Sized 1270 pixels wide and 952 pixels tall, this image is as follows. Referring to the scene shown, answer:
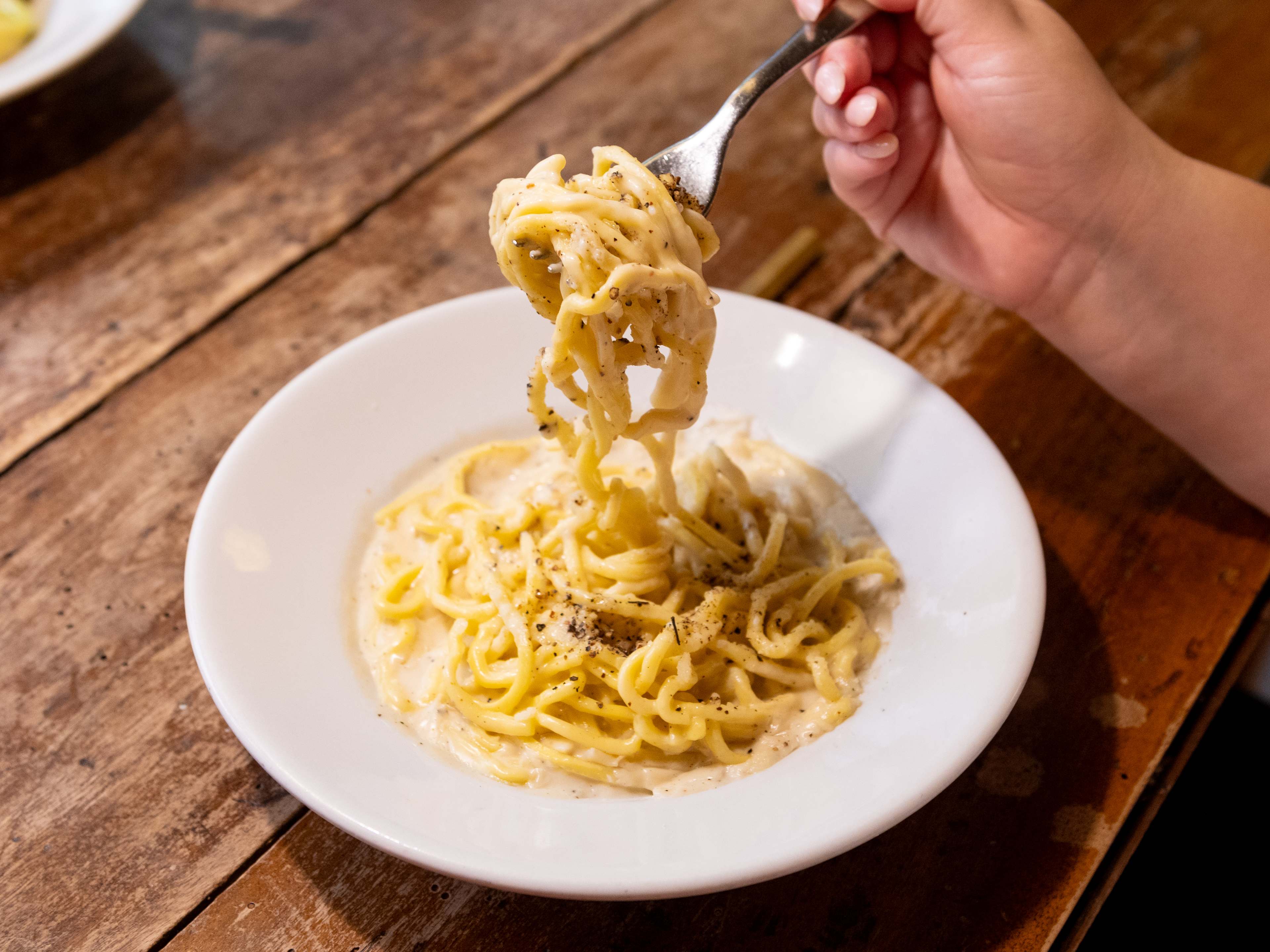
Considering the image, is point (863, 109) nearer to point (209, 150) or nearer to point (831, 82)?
point (831, 82)

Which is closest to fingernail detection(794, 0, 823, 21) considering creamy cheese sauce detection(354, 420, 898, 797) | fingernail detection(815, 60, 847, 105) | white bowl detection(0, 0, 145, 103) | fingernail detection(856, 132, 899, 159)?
fingernail detection(815, 60, 847, 105)

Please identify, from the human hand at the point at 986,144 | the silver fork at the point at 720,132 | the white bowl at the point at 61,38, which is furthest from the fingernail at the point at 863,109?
the white bowl at the point at 61,38

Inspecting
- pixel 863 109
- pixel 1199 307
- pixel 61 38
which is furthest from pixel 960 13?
pixel 61 38

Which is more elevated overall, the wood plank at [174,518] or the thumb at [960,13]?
the thumb at [960,13]

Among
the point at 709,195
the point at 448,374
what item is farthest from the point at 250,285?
the point at 709,195

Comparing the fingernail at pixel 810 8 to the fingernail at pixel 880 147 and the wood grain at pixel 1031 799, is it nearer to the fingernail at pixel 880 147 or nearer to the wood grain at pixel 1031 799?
the fingernail at pixel 880 147
